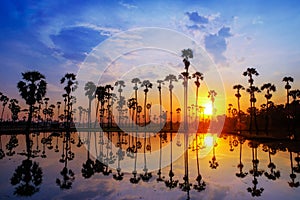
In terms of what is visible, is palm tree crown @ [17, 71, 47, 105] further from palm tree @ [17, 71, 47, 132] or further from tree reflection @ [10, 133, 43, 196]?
tree reflection @ [10, 133, 43, 196]

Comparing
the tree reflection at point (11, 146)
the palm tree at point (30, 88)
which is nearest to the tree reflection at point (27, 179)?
the tree reflection at point (11, 146)

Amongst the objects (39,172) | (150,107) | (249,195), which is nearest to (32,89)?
(39,172)

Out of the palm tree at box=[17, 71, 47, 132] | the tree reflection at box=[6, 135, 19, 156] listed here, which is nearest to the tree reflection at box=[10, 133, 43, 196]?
the tree reflection at box=[6, 135, 19, 156]

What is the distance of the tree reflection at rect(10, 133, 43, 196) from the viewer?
1610 centimetres

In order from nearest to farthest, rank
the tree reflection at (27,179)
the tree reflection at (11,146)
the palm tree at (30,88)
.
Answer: the tree reflection at (27,179), the tree reflection at (11,146), the palm tree at (30,88)

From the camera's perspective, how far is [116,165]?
26.1m

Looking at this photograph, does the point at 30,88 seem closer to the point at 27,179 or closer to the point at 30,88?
the point at 30,88

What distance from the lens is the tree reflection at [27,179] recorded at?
16097 millimetres

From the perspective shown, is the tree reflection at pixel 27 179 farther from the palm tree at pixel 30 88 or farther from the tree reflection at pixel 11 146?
the palm tree at pixel 30 88

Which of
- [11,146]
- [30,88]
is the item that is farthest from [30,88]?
[11,146]

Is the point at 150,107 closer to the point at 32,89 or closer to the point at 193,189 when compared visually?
the point at 32,89

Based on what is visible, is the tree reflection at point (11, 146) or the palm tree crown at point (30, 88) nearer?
the tree reflection at point (11, 146)

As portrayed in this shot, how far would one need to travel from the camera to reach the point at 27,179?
1888 centimetres

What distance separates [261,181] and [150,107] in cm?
12991
